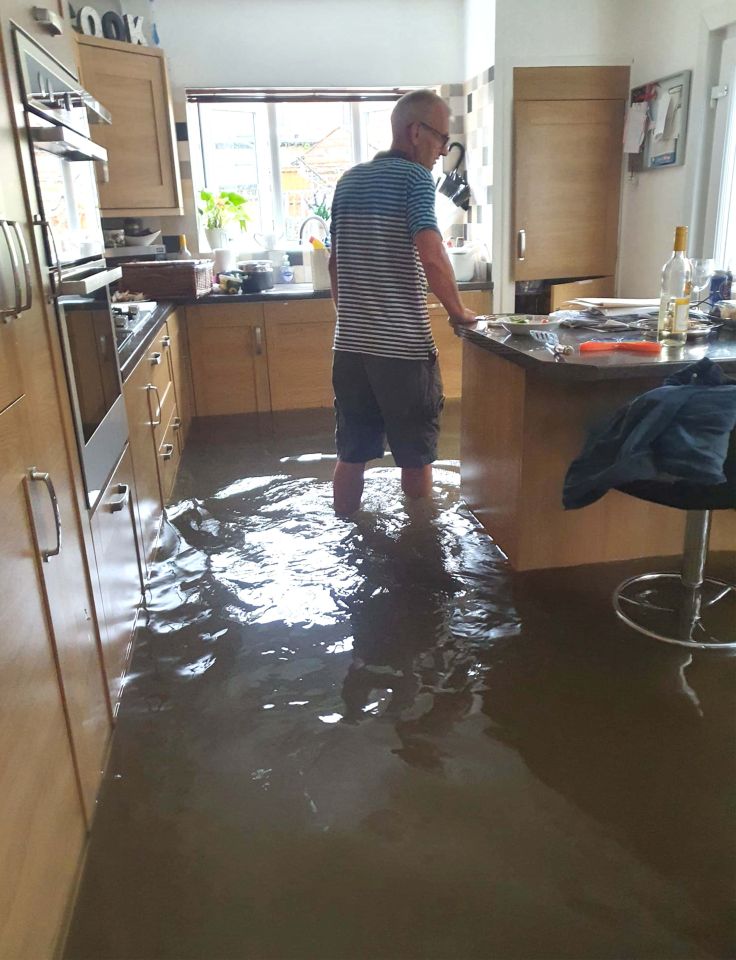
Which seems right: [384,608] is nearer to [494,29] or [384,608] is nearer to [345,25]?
[494,29]

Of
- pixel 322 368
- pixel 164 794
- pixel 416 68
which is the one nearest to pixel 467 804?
pixel 164 794

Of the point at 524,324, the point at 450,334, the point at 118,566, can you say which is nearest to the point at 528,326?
the point at 524,324

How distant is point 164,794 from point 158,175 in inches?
141

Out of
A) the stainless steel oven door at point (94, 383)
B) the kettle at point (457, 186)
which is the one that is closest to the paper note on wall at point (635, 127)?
the kettle at point (457, 186)

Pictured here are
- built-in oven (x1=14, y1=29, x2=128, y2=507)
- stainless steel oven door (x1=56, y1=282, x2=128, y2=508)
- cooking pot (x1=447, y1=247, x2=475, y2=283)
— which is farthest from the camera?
cooking pot (x1=447, y1=247, x2=475, y2=283)

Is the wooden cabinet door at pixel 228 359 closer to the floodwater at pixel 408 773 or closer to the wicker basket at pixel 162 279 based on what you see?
the wicker basket at pixel 162 279

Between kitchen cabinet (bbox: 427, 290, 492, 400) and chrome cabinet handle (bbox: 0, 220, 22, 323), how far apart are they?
334 centimetres

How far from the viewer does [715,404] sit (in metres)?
1.74

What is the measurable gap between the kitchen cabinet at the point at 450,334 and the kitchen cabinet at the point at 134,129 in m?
1.61

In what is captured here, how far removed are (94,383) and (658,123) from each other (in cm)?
349

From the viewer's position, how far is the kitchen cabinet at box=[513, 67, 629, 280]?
416 cm

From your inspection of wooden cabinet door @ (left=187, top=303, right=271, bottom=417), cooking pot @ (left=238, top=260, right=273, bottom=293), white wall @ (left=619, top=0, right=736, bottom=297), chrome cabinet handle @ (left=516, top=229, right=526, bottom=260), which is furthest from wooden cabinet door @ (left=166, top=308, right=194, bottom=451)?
white wall @ (left=619, top=0, right=736, bottom=297)

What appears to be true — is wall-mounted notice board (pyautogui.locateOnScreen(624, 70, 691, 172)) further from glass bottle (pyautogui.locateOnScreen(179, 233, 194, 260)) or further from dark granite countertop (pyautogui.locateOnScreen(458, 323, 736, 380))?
glass bottle (pyautogui.locateOnScreen(179, 233, 194, 260))

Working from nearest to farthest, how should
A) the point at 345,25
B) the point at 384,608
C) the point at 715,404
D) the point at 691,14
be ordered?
the point at 715,404 < the point at 384,608 < the point at 691,14 < the point at 345,25
